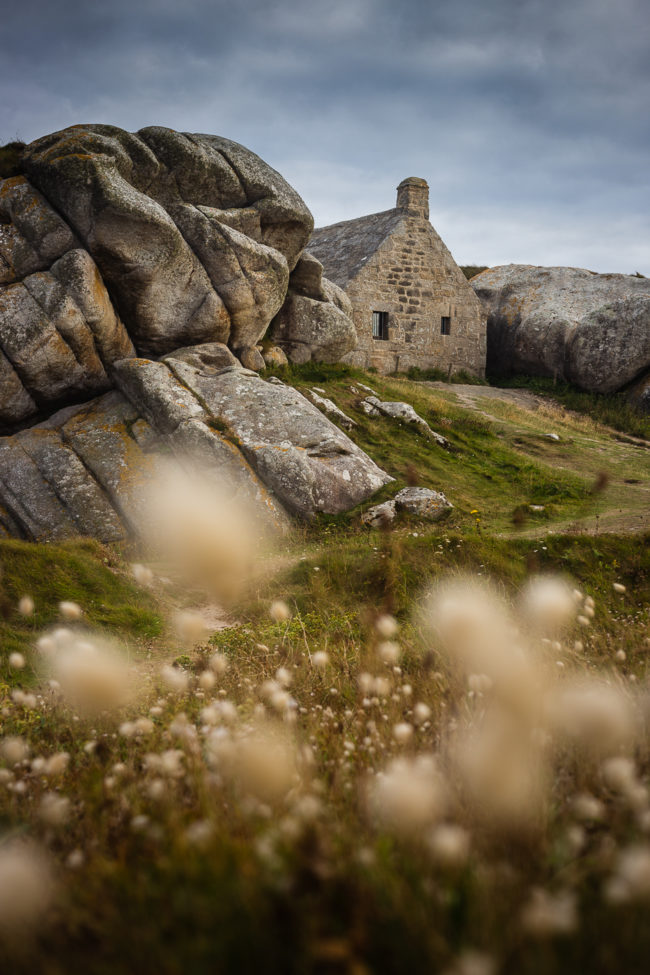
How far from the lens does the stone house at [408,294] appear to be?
26.5m

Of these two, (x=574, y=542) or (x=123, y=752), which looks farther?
(x=574, y=542)

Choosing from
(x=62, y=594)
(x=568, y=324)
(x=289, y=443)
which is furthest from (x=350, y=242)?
(x=62, y=594)

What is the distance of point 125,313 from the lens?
534 inches

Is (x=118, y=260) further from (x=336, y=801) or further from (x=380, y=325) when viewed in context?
(x=380, y=325)

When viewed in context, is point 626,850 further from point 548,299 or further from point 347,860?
point 548,299

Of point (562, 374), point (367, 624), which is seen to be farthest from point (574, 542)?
point (562, 374)

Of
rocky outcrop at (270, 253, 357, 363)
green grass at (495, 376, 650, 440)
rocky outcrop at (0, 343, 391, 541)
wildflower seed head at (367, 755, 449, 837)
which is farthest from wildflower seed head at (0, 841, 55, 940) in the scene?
green grass at (495, 376, 650, 440)

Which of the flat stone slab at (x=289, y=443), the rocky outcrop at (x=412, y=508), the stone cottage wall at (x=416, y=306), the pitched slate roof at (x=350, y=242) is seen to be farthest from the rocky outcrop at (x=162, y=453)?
the pitched slate roof at (x=350, y=242)

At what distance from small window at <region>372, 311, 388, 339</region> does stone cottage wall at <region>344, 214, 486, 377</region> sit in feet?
0.92

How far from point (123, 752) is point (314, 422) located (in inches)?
375

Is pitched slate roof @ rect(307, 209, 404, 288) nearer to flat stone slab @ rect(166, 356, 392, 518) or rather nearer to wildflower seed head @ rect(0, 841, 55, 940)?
flat stone slab @ rect(166, 356, 392, 518)

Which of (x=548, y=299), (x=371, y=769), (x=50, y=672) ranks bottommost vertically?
(x=50, y=672)

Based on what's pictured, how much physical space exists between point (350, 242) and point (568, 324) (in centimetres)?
1168

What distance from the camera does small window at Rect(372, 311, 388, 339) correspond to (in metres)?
27.2
